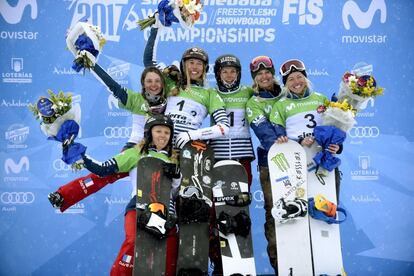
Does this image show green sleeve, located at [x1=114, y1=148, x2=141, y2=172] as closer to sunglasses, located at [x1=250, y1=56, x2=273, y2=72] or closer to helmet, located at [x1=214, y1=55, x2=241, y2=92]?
helmet, located at [x1=214, y1=55, x2=241, y2=92]

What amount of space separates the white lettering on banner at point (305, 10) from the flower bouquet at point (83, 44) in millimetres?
2288

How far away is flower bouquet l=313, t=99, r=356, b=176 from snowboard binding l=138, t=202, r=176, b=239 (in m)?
1.22

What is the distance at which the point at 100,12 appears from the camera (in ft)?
20.7

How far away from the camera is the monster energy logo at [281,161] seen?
495 centimetres

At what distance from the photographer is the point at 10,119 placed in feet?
20.7

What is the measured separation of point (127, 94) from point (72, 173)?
5.17 ft

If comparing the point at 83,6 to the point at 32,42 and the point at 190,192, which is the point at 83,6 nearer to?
the point at 32,42

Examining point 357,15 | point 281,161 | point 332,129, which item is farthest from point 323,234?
point 357,15

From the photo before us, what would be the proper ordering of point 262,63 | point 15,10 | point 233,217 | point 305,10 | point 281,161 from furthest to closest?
point 305,10, point 15,10, point 262,63, point 281,161, point 233,217

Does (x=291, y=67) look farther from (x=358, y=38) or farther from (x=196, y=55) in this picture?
(x=358, y=38)

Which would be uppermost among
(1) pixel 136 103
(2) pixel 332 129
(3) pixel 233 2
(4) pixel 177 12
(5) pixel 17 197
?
(3) pixel 233 2

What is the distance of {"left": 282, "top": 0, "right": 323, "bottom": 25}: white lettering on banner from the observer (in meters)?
6.39

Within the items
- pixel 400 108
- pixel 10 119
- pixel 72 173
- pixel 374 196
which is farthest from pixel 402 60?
pixel 10 119

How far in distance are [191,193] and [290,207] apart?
733 mm
